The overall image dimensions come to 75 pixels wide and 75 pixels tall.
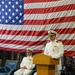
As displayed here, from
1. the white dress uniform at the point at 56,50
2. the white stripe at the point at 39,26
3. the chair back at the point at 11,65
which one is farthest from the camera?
the chair back at the point at 11,65

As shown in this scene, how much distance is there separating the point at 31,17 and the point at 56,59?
252 centimetres

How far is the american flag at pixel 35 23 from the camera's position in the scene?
580cm

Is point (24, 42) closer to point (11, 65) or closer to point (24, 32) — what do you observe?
point (24, 32)

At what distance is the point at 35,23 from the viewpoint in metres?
6.35

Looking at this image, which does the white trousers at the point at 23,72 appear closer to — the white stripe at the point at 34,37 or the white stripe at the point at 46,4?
the white stripe at the point at 34,37

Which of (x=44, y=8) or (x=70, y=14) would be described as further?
(x=44, y=8)

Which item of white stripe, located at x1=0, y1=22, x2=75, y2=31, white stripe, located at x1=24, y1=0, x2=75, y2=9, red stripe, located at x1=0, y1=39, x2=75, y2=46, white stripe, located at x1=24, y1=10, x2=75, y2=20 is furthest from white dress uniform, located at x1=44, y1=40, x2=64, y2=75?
white stripe, located at x1=24, y1=0, x2=75, y2=9

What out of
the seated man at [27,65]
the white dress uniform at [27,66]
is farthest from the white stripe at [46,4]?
the white dress uniform at [27,66]

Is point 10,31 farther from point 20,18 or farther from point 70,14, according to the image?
point 70,14

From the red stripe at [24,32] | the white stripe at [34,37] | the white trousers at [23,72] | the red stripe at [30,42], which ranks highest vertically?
the red stripe at [24,32]

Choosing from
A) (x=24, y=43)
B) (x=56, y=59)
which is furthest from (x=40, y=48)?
(x=56, y=59)

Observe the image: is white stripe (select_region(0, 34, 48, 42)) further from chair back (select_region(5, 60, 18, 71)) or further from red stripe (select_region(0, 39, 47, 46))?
chair back (select_region(5, 60, 18, 71))

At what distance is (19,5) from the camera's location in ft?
22.1

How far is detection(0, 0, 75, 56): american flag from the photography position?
228 inches
